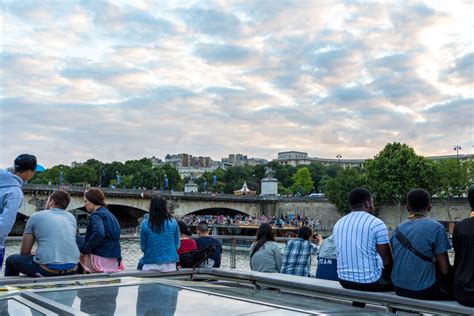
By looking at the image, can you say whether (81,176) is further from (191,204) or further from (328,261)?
(328,261)

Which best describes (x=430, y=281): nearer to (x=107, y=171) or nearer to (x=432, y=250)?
(x=432, y=250)

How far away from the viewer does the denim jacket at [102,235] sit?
5465 millimetres

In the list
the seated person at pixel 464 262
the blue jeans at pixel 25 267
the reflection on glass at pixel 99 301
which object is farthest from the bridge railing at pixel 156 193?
the reflection on glass at pixel 99 301

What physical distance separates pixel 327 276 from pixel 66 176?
9686 cm

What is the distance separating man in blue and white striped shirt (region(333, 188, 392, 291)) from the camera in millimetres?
4516

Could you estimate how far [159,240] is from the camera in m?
5.81

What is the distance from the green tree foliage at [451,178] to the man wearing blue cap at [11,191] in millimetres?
58070

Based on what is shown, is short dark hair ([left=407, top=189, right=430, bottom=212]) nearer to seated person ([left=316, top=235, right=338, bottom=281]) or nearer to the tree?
seated person ([left=316, top=235, right=338, bottom=281])

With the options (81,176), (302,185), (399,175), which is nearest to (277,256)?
(399,175)

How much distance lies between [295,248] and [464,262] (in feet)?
8.99

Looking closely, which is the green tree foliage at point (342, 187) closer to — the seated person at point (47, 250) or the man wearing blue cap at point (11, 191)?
the seated person at point (47, 250)

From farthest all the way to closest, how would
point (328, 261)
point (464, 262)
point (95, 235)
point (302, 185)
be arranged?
point (302, 185) → point (328, 261) → point (95, 235) → point (464, 262)

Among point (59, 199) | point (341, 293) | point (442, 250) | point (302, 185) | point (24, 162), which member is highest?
point (302, 185)

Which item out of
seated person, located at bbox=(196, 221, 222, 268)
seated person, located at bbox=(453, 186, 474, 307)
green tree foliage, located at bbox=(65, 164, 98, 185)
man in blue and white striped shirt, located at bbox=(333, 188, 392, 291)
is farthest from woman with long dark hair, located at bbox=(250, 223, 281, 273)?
green tree foliage, located at bbox=(65, 164, 98, 185)
